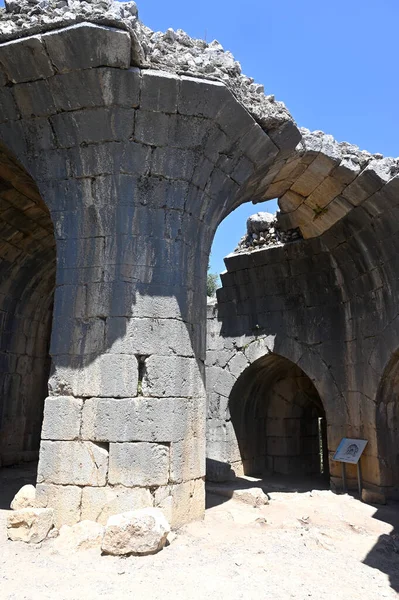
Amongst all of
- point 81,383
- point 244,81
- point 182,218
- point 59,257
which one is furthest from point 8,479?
point 244,81

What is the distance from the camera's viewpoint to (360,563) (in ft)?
14.4

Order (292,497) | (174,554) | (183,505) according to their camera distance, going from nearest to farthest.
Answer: (174,554), (183,505), (292,497)

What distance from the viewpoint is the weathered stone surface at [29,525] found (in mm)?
4340

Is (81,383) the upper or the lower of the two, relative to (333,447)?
upper

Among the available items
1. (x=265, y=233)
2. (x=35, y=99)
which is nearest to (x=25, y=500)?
(x=35, y=99)

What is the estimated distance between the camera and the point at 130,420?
4793mm

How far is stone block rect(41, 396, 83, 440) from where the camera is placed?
190 inches

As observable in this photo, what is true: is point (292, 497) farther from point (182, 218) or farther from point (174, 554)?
point (182, 218)

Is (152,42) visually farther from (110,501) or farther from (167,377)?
(110,501)

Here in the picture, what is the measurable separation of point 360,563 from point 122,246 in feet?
12.5

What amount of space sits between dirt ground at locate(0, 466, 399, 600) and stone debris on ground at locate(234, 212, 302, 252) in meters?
5.31

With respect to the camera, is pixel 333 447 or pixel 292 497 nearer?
pixel 292 497

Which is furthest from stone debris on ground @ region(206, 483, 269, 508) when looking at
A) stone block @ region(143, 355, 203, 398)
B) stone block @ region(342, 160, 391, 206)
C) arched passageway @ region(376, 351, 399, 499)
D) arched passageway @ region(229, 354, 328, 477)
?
stone block @ region(342, 160, 391, 206)

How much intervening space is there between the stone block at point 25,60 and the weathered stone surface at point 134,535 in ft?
14.6
